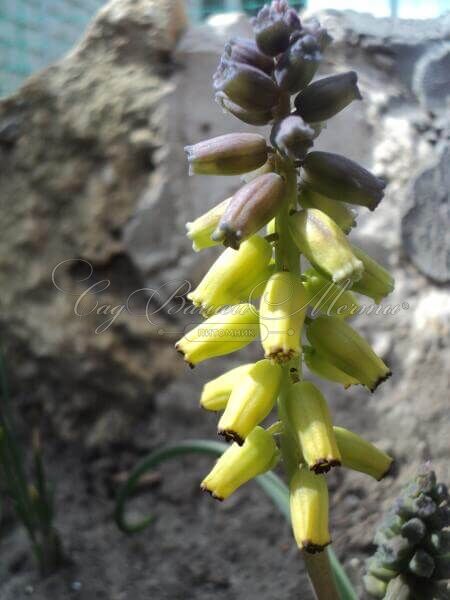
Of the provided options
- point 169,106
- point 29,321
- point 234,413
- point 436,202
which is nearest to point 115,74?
point 169,106

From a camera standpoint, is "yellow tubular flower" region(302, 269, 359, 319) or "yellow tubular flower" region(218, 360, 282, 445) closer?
"yellow tubular flower" region(218, 360, 282, 445)

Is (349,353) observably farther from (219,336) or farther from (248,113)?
(248,113)

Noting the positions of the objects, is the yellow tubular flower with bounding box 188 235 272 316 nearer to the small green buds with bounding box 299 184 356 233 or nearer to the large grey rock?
the small green buds with bounding box 299 184 356 233

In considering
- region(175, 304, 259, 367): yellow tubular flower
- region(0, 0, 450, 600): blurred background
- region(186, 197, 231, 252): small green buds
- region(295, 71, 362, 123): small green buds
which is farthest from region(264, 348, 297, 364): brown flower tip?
region(0, 0, 450, 600): blurred background

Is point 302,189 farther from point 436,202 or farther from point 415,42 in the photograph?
point 415,42

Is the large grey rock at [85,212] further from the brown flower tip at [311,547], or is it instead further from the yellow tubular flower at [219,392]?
the brown flower tip at [311,547]

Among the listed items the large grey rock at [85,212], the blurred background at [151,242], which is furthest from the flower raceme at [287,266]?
the large grey rock at [85,212]
